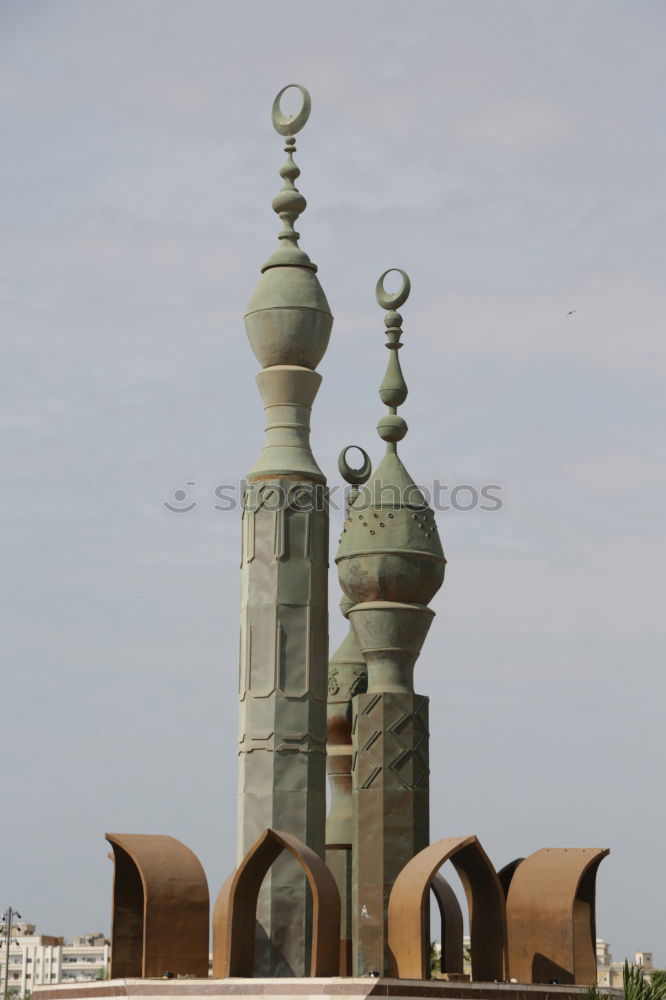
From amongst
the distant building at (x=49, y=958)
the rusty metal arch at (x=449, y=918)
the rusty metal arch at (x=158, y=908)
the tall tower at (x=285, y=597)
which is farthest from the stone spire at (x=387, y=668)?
the distant building at (x=49, y=958)

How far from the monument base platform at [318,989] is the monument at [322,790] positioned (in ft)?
0.13

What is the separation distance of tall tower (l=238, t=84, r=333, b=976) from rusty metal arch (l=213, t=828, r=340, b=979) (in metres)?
2.31

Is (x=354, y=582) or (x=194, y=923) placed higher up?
(x=354, y=582)

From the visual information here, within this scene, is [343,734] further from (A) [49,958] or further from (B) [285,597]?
(A) [49,958]

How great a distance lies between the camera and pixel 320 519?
29.5m

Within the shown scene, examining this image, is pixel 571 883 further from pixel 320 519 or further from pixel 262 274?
pixel 262 274

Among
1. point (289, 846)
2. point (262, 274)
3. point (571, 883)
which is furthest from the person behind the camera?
point (262, 274)

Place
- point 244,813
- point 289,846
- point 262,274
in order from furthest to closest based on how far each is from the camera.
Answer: point 262,274 → point 244,813 → point 289,846

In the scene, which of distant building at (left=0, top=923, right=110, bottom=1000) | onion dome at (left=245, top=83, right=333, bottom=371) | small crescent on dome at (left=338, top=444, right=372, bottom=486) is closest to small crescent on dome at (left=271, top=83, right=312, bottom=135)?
onion dome at (left=245, top=83, right=333, bottom=371)

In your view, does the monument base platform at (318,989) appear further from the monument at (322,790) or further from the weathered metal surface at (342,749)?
the weathered metal surface at (342,749)

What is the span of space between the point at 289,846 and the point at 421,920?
214 centimetres

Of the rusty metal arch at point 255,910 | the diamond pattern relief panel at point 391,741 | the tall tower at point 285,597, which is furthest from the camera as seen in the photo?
the diamond pattern relief panel at point 391,741

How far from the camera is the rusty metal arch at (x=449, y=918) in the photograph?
30.4m

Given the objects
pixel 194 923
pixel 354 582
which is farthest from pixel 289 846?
pixel 354 582
